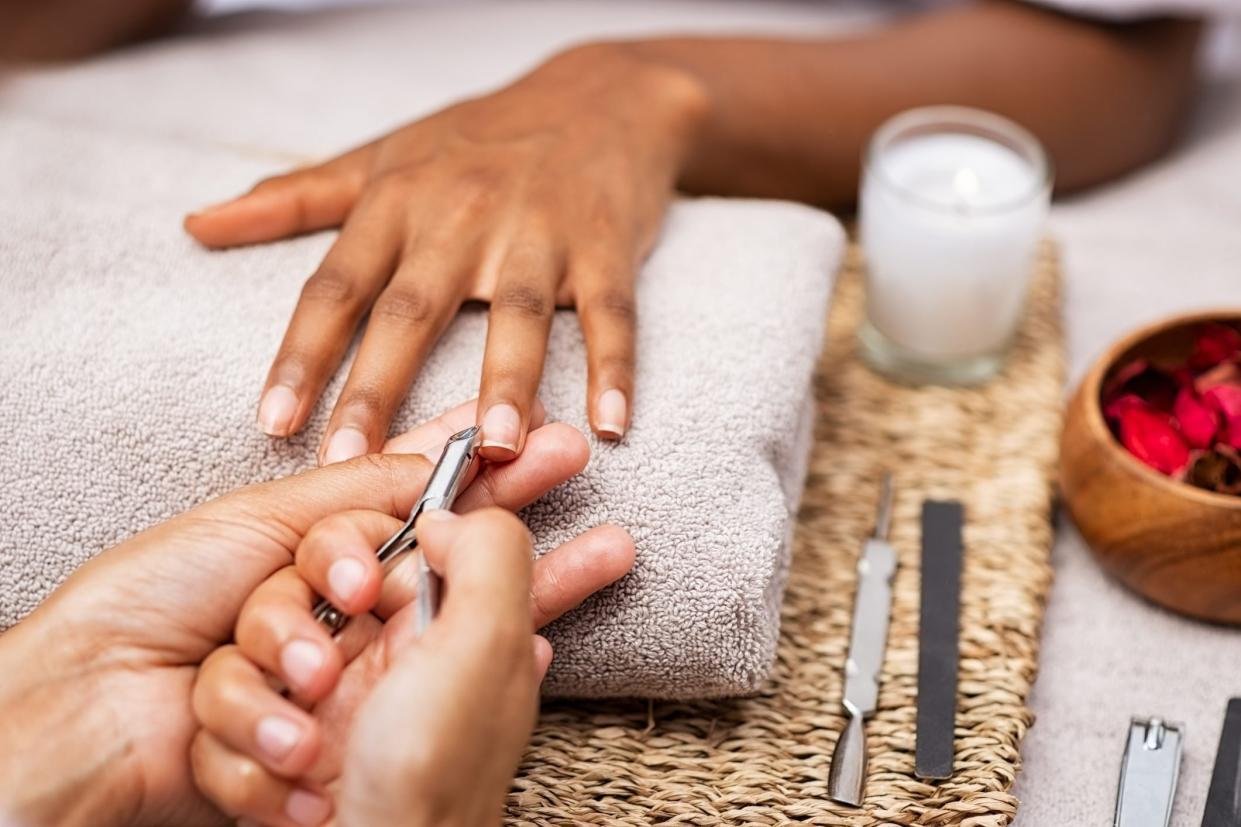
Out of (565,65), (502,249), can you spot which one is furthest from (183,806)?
(565,65)

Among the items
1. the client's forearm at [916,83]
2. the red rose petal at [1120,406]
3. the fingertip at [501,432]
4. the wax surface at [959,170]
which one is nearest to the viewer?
the fingertip at [501,432]

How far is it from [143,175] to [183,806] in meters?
0.45

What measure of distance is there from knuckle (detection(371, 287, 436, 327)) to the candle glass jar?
31 centimetres

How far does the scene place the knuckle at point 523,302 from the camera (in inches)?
27.0

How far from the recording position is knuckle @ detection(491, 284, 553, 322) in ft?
2.25

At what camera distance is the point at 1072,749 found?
2.26 feet

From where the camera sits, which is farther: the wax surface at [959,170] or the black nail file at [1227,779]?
the wax surface at [959,170]

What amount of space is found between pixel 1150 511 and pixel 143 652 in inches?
20.0

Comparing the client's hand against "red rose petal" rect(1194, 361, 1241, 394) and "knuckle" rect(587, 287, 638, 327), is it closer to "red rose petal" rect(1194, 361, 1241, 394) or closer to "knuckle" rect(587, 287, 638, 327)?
"knuckle" rect(587, 287, 638, 327)

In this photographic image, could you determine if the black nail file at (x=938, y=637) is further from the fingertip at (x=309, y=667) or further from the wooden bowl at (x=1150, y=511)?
the fingertip at (x=309, y=667)

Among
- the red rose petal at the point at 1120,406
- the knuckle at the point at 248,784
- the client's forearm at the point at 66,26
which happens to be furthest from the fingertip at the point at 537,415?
the client's forearm at the point at 66,26

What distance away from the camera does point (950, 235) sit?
2.60 feet

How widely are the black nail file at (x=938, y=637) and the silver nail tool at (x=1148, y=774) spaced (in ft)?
0.30

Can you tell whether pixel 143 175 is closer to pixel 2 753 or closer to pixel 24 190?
pixel 24 190
